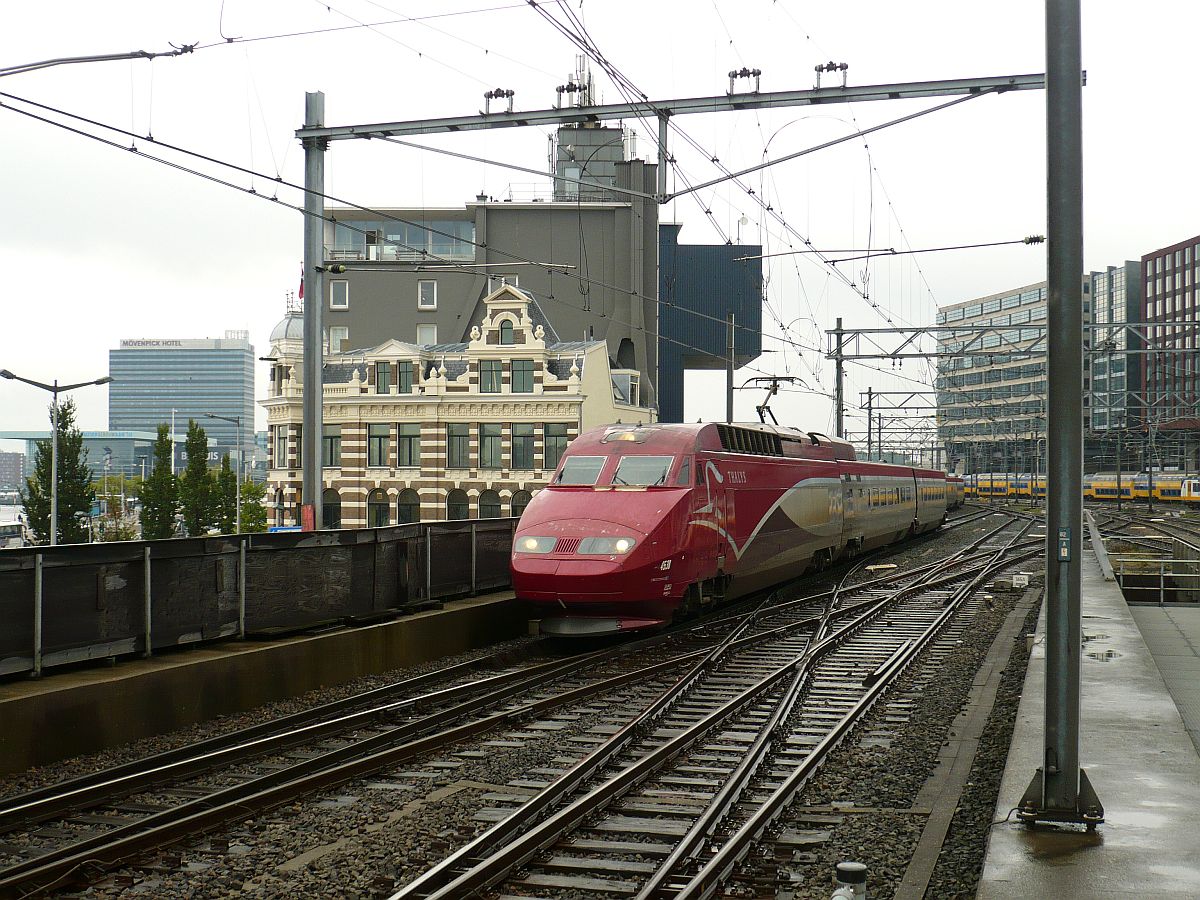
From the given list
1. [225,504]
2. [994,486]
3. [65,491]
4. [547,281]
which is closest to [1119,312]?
[994,486]

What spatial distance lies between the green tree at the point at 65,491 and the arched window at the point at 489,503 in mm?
19656

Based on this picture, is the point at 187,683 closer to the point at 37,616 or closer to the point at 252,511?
the point at 37,616

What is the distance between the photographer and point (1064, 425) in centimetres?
752

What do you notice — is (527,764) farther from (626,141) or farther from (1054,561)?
(626,141)

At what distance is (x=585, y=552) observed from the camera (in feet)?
54.0

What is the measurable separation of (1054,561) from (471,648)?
36.5 ft

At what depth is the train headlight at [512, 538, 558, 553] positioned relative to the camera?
16766 millimetres

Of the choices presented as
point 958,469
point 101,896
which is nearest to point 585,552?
point 101,896

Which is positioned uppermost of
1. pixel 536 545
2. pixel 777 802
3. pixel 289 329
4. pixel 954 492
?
pixel 289 329

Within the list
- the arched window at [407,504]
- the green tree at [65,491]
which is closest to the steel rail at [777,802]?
the arched window at [407,504]

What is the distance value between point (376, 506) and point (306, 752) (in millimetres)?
42414

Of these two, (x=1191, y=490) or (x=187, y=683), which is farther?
(x=1191, y=490)

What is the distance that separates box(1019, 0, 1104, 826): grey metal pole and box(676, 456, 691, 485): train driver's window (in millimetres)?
10567

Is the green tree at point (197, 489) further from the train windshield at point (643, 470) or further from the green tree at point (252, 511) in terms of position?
the train windshield at point (643, 470)
